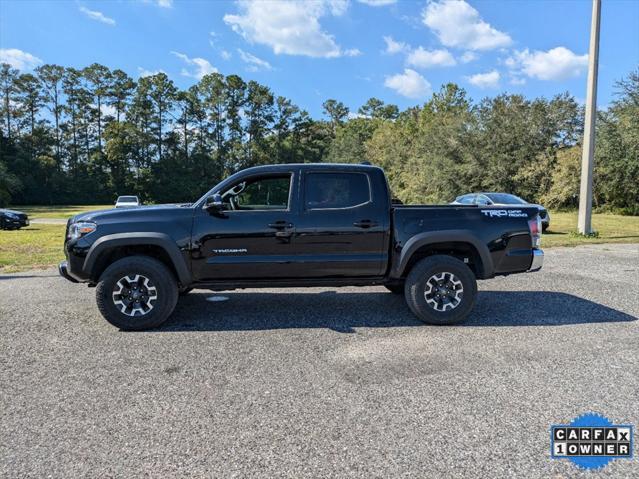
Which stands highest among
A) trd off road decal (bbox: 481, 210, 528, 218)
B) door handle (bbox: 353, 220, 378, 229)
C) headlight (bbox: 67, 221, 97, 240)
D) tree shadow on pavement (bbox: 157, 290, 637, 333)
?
trd off road decal (bbox: 481, 210, 528, 218)

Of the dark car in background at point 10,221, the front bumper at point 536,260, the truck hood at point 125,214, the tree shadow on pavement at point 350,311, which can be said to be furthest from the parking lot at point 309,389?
the dark car in background at point 10,221

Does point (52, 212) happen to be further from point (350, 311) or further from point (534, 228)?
point (534, 228)

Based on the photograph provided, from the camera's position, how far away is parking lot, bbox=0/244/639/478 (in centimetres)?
259

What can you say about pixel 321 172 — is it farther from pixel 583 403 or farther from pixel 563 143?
pixel 563 143

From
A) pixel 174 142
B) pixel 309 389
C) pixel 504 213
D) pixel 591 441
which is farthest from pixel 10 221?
pixel 174 142

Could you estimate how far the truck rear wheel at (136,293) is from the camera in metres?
4.89

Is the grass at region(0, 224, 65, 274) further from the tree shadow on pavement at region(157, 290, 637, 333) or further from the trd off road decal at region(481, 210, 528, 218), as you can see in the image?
the trd off road decal at region(481, 210, 528, 218)

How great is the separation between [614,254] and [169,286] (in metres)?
10.8

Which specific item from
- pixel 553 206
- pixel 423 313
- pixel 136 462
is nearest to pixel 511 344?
pixel 423 313

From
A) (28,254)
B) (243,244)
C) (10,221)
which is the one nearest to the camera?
(243,244)

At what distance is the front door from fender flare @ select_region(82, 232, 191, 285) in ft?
0.61

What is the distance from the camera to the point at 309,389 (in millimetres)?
3484

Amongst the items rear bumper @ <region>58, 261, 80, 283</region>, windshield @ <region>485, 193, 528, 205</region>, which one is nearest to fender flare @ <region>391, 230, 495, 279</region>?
rear bumper @ <region>58, 261, 80, 283</region>

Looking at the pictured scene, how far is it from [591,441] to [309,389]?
6.38 feet
